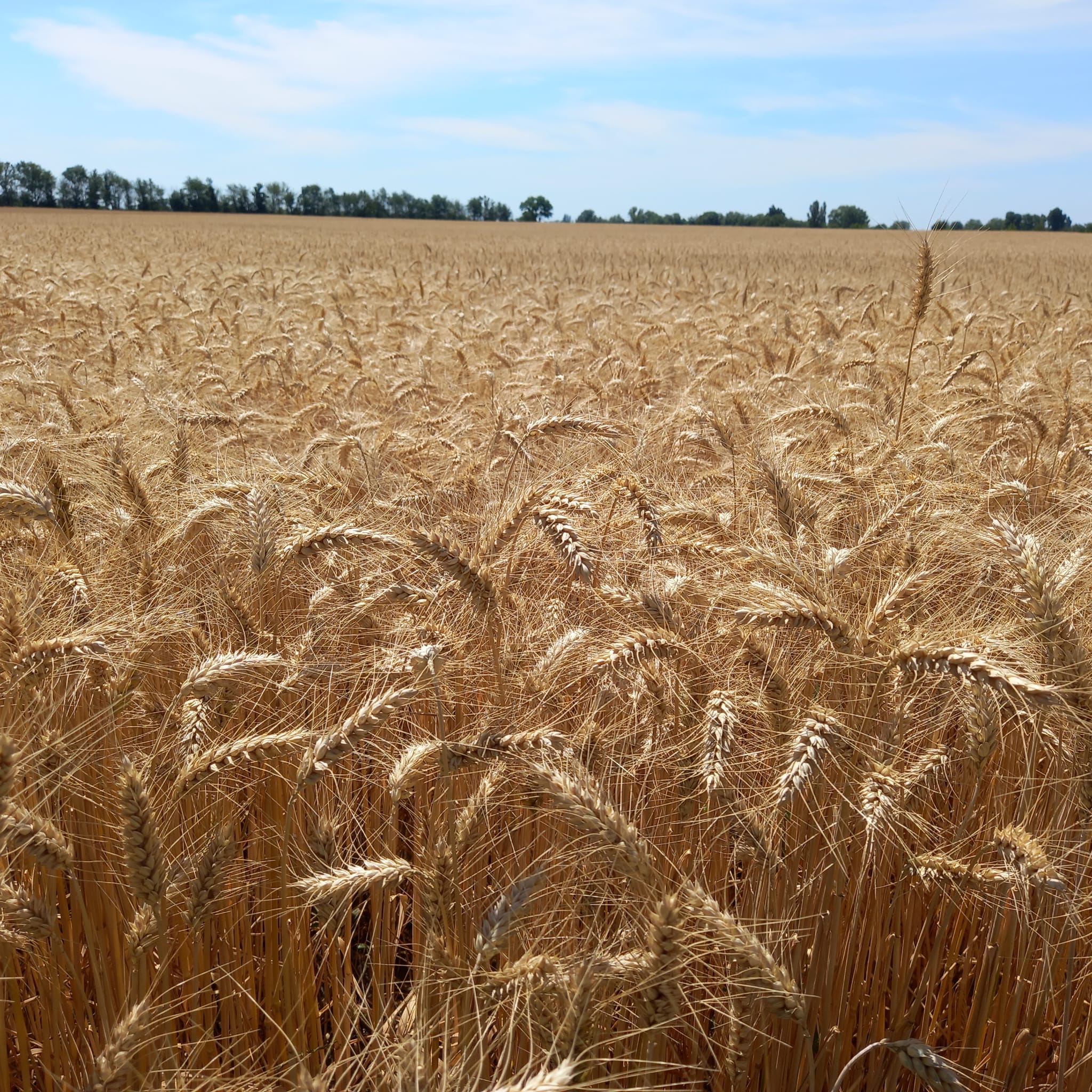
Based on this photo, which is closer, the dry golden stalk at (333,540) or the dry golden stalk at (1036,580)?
the dry golden stalk at (1036,580)

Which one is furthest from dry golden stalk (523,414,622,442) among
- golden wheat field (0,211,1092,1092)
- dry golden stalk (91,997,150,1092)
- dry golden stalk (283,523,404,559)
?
dry golden stalk (91,997,150,1092)

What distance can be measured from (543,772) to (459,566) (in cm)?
52

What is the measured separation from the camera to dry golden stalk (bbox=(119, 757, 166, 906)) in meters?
1.19

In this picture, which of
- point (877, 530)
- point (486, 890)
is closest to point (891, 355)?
point (877, 530)

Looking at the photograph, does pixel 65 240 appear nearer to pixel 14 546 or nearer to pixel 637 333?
pixel 637 333

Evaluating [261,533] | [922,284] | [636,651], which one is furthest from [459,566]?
[922,284]

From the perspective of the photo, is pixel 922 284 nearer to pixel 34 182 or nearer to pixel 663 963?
pixel 663 963

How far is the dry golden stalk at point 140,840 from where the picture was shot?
119cm

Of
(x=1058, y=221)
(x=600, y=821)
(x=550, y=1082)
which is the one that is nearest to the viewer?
(x=550, y=1082)

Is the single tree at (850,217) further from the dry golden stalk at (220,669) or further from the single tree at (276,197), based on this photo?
the dry golden stalk at (220,669)

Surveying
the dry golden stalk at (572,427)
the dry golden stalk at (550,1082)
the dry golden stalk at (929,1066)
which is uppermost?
the dry golden stalk at (572,427)

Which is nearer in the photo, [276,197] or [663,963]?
[663,963]

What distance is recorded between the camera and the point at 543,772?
1225mm

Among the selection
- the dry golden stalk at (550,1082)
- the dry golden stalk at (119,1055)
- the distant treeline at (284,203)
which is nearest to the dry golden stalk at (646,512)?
the dry golden stalk at (550,1082)
